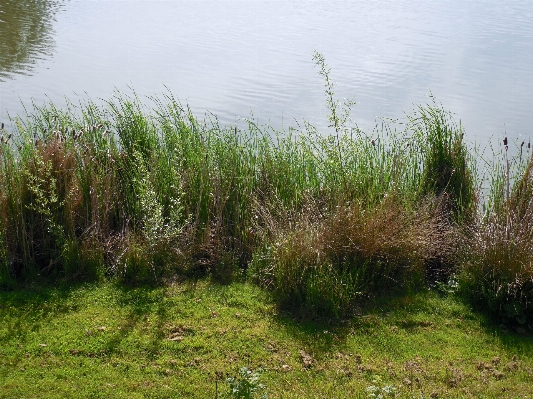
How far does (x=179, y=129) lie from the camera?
776cm

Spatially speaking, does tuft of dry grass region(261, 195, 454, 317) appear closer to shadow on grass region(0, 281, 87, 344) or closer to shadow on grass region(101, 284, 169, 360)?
shadow on grass region(101, 284, 169, 360)

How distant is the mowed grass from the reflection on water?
34.6 feet

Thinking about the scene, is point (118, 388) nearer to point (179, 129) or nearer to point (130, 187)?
point (130, 187)

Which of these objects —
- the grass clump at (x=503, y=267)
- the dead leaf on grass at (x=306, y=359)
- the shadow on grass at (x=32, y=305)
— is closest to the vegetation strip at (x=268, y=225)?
the grass clump at (x=503, y=267)

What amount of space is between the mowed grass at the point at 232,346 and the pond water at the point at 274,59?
237 inches

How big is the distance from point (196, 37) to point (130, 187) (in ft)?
47.5

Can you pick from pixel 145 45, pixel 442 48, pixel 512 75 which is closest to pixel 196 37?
pixel 145 45

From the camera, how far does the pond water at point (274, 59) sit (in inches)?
525

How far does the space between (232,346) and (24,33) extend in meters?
17.1

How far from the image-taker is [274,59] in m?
17.6

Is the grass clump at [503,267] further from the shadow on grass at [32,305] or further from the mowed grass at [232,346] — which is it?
the shadow on grass at [32,305]

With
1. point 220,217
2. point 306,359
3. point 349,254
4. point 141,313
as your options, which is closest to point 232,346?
point 306,359

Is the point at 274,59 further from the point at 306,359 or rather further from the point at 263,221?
the point at 306,359

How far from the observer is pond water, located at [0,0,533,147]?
13328 mm
